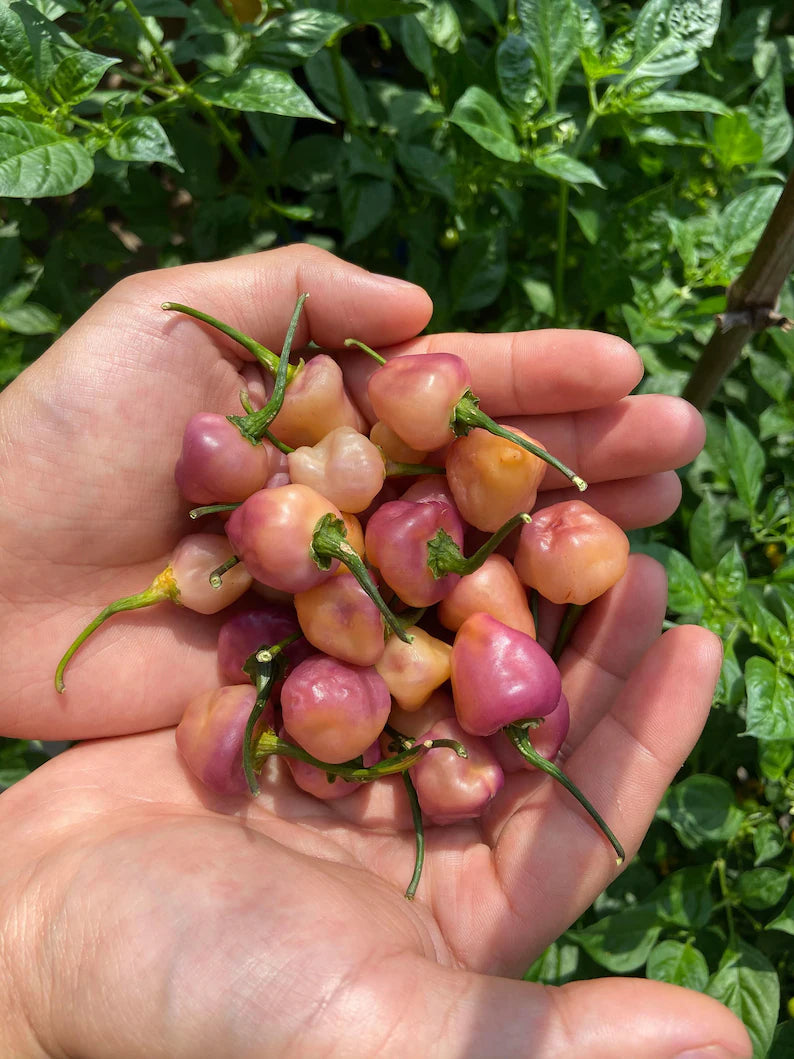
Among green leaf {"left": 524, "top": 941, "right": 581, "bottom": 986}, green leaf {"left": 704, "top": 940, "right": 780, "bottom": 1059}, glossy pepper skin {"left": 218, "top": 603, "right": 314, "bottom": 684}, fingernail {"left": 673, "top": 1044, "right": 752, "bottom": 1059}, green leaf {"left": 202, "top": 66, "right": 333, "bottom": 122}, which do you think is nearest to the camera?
fingernail {"left": 673, "top": 1044, "right": 752, "bottom": 1059}

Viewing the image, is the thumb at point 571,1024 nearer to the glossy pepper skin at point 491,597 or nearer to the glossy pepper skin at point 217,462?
the glossy pepper skin at point 491,597

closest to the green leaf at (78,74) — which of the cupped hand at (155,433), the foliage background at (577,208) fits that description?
the foliage background at (577,208)

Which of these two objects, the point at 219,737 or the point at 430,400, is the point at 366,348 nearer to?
the point at 430,400

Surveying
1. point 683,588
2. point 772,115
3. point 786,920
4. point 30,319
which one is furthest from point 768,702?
point 30,319

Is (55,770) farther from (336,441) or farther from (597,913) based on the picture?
(597,913)

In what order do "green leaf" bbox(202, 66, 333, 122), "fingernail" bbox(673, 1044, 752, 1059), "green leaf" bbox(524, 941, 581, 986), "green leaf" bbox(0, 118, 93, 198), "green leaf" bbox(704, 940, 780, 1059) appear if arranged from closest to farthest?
"fingernail" bbox(673, 1044, 752, 1059), "green leaf" bbox(0, 118, 93, 198), "green leaf" bbox(202, 66, 333, 122), "green leaf" bbox(704, 940, 780, 1059), "green leaf" bbox(524, 941, 581, 986)

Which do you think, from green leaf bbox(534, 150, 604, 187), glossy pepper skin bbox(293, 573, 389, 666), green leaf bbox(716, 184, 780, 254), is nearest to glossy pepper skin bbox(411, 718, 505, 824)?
glossy pepper skin bbox(293, 573, 389, 666)

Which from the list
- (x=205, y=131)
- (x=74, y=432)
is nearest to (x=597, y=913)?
(x=74, y=432)

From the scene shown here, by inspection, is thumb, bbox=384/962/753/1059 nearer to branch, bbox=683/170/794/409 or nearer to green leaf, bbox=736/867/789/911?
green leaf, bbox=736/867/789/911
